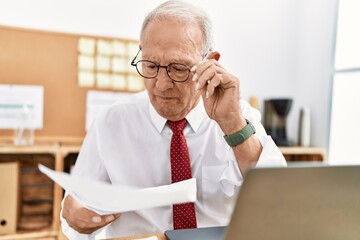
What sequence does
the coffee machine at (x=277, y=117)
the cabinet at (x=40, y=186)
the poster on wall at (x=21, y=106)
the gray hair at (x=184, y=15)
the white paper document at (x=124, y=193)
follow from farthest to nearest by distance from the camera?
1. the coffee machine at (x=277, y=117)
2. the poster on wall at (x=21, y=106)
3. the cabinet at (x=40, y=186)
4. the gray hair at (x=184, y=15)
5. the white paper document at (x=124, y=193)

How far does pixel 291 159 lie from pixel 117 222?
1.96 m

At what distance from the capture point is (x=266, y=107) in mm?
2793

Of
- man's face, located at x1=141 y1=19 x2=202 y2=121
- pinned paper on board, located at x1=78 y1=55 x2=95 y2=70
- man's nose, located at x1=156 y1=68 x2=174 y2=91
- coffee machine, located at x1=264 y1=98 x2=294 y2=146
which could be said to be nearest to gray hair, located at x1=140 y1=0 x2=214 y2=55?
man's face, located at x1=141 y1=19 x2=202 y2=121

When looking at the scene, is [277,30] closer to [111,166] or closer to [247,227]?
[111,166]

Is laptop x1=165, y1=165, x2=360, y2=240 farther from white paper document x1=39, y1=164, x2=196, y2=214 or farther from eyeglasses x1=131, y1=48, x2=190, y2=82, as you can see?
eyeglasses x1=131, y1=48, x2=190, y2=82

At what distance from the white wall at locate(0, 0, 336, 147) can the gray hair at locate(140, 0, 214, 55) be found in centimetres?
141

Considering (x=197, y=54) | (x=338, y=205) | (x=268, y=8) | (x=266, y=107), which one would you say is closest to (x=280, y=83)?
(x=266, y=107)

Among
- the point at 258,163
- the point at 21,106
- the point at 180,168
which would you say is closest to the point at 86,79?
the point at 21,106

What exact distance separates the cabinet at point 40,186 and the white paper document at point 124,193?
1.44 metres

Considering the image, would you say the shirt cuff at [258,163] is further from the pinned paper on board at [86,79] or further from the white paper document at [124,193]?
the pinned paper on board at [86,79]

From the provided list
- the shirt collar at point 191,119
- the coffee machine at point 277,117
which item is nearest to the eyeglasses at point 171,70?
the shirt collar at point 191,119

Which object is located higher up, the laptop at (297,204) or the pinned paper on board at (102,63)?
the pinned paper on board at (102,63)

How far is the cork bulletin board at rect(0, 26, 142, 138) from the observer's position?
2.15 meters

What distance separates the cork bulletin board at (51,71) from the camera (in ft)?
7.06
